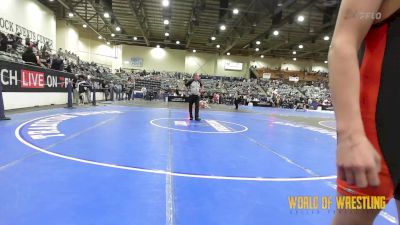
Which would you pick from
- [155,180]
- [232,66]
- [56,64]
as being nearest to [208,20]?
[56,64]

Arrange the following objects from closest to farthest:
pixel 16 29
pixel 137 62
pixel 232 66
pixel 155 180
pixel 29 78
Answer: pixel 155 180
pixel 29 78
pixel 16 29
pixel 137 62
pixel 232 66

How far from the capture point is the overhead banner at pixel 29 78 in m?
10.1

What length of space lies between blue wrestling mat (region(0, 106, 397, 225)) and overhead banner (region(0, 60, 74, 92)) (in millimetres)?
4594

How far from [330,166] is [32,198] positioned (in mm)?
4220

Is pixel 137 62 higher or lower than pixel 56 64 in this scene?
higher

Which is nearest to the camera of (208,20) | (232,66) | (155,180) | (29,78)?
(155,180)

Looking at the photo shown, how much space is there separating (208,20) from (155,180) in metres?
27.3

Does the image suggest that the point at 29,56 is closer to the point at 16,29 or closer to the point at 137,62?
the point at 16,29

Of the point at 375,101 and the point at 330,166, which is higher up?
the point at 375,101

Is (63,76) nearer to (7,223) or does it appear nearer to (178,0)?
(178,0)

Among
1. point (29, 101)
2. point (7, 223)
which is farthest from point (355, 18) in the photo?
point (29, 101)

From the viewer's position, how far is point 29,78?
11.8m

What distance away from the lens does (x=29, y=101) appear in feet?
39.8

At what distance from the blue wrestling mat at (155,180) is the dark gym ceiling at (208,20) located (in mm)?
16810
